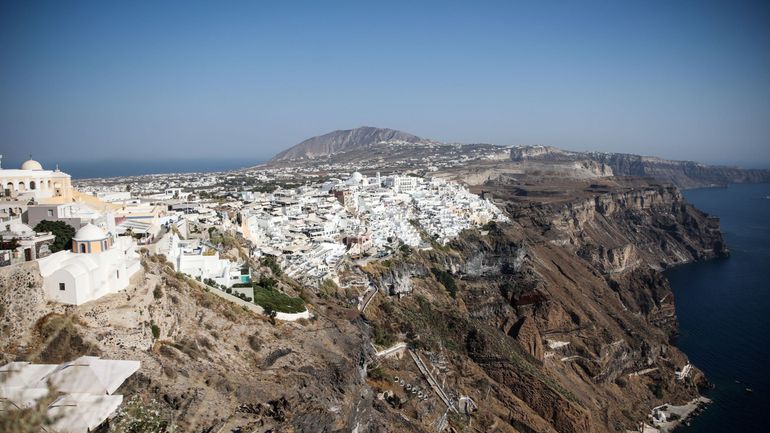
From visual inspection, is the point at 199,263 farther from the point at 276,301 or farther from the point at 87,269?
the point at 87,269

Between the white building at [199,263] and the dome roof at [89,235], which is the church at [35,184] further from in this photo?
the dome roof at [89,235]

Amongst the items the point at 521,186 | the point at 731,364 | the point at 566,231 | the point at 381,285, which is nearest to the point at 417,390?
the point at 381,285

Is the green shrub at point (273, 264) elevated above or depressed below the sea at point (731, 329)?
above

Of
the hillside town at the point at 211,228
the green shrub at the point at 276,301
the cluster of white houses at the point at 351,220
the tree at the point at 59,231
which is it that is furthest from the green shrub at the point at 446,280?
the tree at the point at 59,231

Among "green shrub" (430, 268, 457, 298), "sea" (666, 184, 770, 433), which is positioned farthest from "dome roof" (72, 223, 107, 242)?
"sea" (666, 184, 770, 433)

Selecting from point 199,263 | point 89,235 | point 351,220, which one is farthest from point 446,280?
point 89,235

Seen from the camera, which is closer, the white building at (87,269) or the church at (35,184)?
the white building at (87,269)

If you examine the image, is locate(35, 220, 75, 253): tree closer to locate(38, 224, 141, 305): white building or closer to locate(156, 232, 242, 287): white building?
locate(156, 232, 242, 287): white building
